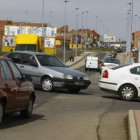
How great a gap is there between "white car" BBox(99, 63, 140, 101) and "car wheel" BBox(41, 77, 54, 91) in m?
2.61

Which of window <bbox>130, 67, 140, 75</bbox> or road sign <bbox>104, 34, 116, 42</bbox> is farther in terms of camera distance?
road sign <bbox>104, 34, 116, 42</bbox>

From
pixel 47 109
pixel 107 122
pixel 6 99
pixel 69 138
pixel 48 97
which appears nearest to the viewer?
pixel 69 138

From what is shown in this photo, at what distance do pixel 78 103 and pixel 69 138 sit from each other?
6713 millimetres

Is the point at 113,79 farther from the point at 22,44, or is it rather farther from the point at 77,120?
the point at 22,44

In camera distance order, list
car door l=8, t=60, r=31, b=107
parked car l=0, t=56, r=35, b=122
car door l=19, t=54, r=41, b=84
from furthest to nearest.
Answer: car door l=19, t=54, r=41, b=84
car door l=8, t=60, r=31, b=107
parked car l=0, t=56, r=35, b=122

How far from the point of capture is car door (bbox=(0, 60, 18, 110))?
10051 mm

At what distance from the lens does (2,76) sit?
1008 centimetres

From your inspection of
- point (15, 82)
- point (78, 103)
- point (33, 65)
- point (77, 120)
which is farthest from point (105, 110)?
point (33, 65)

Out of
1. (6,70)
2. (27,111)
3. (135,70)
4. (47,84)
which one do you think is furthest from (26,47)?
(6,70)

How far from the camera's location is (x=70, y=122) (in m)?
11.5

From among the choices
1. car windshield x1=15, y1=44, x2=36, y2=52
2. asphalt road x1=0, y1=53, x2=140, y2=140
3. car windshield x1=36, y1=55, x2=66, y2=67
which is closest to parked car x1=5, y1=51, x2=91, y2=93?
car windshield x1=36, y1=55, x2=66, y2=67

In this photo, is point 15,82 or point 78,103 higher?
point 15,82

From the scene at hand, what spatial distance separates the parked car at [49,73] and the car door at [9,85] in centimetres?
873

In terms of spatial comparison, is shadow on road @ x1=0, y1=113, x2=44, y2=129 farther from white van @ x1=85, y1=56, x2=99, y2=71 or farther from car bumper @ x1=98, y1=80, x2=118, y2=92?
white van @ x1=85, y1=56, x2=99, y2=71
